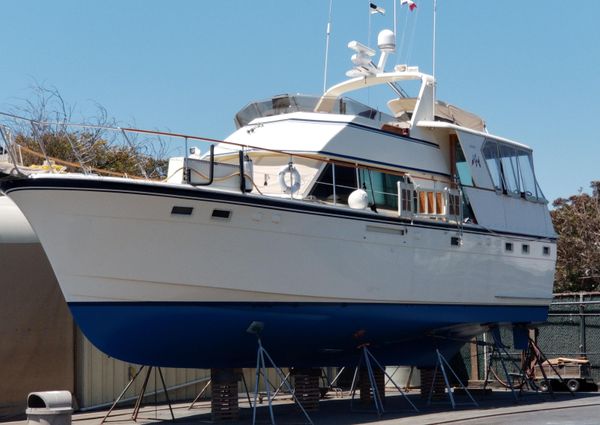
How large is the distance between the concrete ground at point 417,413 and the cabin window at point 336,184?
3.42 metres

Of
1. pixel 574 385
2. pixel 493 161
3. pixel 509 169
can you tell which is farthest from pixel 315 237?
pixel 574 385

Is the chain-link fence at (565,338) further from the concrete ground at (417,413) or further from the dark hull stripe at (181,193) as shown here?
the dark hull stripe at (181,193)

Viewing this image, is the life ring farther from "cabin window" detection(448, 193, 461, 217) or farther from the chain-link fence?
the chain-link fence

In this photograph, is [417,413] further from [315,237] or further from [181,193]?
[181,193]

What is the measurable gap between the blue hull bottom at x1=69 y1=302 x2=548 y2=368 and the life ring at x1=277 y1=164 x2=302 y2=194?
166cm

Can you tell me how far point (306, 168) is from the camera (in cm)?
1404

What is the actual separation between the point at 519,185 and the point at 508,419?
227 inches

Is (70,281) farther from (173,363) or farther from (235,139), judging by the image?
(235,139)

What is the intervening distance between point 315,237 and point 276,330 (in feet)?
4.79

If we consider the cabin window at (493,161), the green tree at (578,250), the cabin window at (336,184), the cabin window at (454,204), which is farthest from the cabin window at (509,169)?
the green tree at (578,250)

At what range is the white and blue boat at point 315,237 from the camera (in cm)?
1168

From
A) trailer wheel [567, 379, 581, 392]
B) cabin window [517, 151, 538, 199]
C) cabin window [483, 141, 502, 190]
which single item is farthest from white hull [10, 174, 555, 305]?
trailer wheel [567, 379, 581, 392]

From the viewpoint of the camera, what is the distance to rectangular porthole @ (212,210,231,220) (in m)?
12.1

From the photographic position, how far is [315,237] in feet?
42.7
